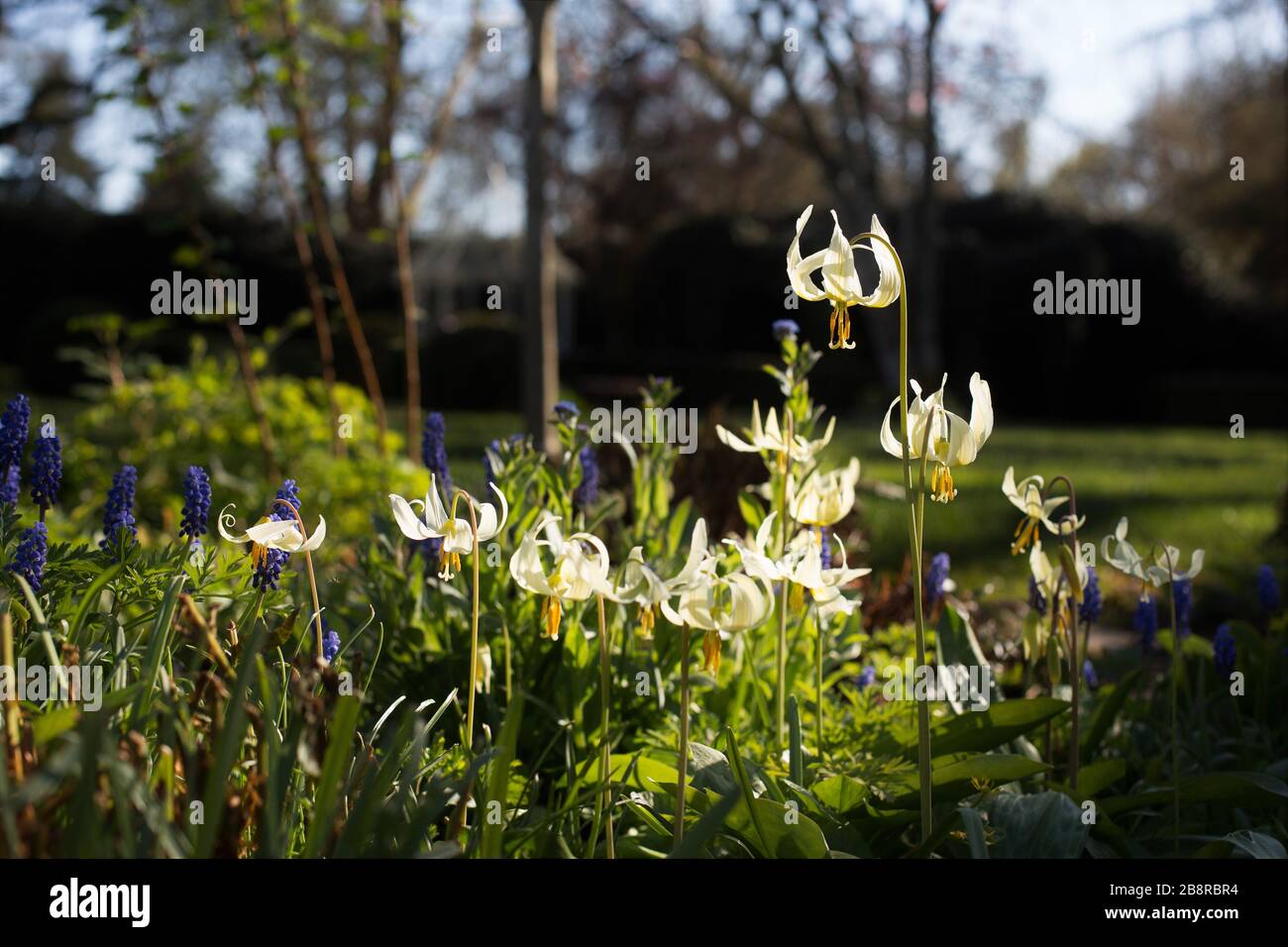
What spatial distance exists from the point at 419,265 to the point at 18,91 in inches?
361

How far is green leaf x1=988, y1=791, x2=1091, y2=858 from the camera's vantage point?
1.95m

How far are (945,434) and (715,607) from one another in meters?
0.48

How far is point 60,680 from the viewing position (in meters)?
1.65

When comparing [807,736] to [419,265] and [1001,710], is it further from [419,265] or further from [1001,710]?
[419,265]

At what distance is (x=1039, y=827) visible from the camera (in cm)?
198

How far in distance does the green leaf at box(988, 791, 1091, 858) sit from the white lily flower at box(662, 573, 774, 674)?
721 millimetres

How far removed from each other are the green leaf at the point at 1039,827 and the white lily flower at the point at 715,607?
721 millimetres

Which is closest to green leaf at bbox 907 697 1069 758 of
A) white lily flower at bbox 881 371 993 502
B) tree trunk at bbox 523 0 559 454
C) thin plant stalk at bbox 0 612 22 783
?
white lily flower at bbox 881 371 993 502

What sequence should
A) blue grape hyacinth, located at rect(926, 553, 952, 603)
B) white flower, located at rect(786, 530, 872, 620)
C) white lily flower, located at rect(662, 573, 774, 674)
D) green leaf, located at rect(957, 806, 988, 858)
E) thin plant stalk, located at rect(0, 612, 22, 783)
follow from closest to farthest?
thin plant stalk, located at rect(0, 612, 22, 783) → white lily flower, located at rect(662, 573, 774, 674) → green leaf, located at rect(957, 806, 988, 858) → white flower, located at rect(786, 530, 872, 620) → blue grape hyacinth, located at rect(926, 553, 952, 603)

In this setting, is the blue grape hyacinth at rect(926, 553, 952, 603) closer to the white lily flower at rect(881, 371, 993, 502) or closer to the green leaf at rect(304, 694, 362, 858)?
the white lily flower at rect(881, 371, 993, 502)

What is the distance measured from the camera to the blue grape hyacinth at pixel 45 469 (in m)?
2.23

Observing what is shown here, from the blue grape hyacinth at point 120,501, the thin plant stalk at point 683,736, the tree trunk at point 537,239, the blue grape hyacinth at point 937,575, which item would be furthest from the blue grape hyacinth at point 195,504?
the tree trunk at point 537,239

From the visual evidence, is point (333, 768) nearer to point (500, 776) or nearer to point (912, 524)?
point (500, 776)
